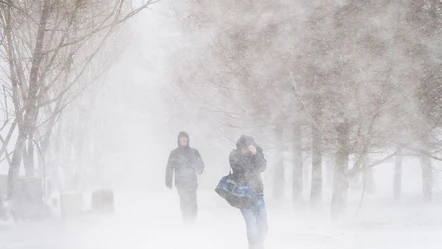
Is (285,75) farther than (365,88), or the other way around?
(285,75)

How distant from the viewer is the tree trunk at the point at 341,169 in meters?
13.7

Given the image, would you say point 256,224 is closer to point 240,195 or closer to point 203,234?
point 240,195

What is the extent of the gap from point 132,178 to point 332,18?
3795cm

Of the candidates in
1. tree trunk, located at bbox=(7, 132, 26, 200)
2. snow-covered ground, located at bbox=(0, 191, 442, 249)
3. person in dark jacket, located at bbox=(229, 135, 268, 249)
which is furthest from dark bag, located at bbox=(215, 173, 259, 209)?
tree trunk, located at bbox=(7, 132, 26, 200)

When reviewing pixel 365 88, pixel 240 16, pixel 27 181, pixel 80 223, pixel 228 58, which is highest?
pixel 240 16

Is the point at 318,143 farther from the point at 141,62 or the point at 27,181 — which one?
the point at 141,62

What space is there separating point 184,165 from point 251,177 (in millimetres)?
4278

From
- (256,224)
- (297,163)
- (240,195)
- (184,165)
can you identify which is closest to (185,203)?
(184,165)

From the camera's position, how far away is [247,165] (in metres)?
8.09

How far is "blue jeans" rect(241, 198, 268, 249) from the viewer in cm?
804

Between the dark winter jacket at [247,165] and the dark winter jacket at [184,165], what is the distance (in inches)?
159

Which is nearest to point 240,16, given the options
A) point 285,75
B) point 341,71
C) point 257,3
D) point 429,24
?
point 257,3

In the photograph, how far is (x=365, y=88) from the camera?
1316 cm

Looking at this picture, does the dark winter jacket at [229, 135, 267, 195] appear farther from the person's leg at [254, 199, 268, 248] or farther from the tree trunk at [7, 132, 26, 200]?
the tree trunk at [7, 132, 26, 200]
